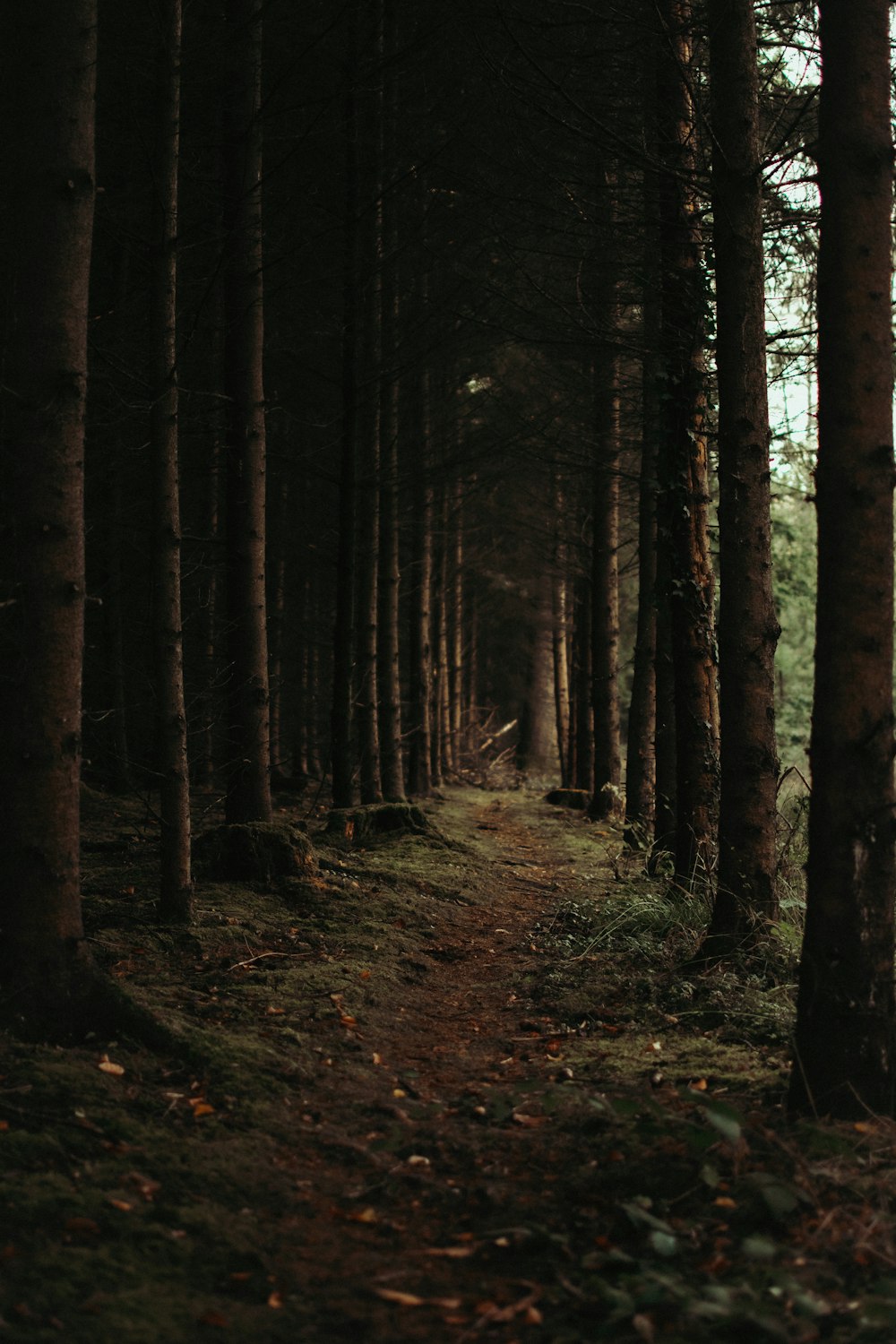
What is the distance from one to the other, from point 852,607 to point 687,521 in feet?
14.4

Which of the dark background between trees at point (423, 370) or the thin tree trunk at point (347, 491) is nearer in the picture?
the dark background between trees at point (423, 370)

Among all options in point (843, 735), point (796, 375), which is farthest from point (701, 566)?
point (843, 735)

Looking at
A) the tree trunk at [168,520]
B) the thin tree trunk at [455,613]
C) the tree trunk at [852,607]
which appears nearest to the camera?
the tree trunk at [852,607]

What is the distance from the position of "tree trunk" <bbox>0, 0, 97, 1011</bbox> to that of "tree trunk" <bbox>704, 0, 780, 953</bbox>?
3.54 metres

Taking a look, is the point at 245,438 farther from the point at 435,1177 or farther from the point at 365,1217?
the point at 365,1217

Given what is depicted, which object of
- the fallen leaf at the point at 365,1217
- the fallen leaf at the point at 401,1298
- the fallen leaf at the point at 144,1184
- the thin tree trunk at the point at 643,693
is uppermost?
the thin tree trunk at the point at 643,693

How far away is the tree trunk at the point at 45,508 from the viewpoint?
179 inches

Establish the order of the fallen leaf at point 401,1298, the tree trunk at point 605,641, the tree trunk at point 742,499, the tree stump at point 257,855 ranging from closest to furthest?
the fallen leaf at point 401,1298 < the tree trunk at point 742,499 < the tree stump at point 257,855 < the tree trunk at point 605,641

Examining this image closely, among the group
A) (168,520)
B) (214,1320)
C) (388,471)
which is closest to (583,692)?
(388,471)

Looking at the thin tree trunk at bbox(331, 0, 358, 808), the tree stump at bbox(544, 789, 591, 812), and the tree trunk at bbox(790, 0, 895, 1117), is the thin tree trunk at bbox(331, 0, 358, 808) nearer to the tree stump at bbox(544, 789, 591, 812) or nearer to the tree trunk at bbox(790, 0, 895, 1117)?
the tree trunk at bbox(790, 0, 895, 1117)

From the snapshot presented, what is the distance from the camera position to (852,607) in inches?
159

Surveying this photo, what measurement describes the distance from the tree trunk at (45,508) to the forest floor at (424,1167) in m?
0.53

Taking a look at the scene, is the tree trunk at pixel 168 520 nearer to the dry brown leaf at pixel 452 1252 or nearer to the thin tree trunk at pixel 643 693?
the dry brown leaf at pixel 452 1252

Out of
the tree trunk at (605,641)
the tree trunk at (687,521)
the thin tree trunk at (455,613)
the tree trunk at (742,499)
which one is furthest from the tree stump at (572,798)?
the tree trunk at (742,499)
